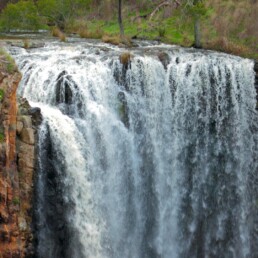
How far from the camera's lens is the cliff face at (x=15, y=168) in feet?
38.1

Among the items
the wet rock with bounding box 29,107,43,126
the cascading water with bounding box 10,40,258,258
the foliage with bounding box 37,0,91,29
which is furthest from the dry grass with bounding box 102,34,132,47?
the wet rock with bounding box 29,107,43,126

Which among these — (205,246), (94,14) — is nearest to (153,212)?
(205,246)

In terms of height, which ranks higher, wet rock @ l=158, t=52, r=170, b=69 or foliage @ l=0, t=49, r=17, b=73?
foliage @ l=0, t=49, r=17, b=73

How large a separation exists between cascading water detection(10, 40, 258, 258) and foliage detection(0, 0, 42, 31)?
1006 centimetres

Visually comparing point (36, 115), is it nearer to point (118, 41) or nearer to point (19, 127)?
point (19, 127)

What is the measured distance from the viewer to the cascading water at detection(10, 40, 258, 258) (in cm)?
1404

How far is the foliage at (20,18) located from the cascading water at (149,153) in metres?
10.1

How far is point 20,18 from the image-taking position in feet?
91.9

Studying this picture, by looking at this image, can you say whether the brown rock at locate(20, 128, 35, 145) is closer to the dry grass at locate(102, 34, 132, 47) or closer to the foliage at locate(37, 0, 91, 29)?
the dry grass at locate(102, 34, 132, 47)

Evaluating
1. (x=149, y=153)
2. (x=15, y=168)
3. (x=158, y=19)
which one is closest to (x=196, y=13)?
(x=158, y=19)

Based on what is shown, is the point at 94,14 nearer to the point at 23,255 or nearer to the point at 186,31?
the point at 186,31

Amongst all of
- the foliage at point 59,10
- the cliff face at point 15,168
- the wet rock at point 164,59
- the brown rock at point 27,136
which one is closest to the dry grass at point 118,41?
the wet rock at point 164,59

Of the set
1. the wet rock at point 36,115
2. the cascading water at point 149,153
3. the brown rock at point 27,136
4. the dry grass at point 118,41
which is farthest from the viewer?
the dry grass at point 118,41

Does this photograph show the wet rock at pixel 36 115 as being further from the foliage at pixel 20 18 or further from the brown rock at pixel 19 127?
the foliage at pixel 20 18
